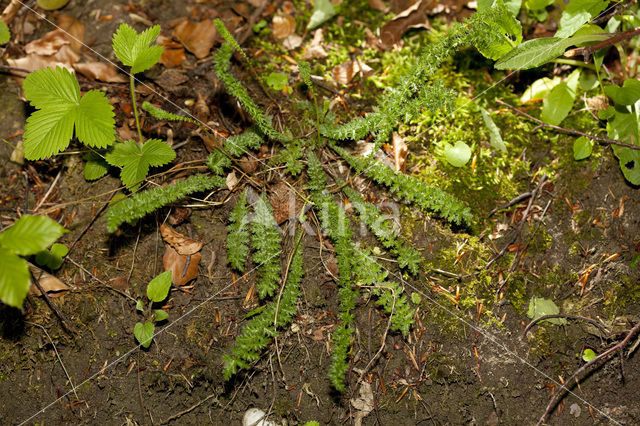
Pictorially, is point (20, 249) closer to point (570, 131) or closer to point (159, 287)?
point (159, 287)

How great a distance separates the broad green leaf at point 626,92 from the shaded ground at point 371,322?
1.18 feet

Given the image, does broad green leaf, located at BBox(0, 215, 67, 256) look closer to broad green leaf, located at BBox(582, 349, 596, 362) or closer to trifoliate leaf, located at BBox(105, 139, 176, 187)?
trifoliate leaf, located at BBox(105, 139, 176, 187)

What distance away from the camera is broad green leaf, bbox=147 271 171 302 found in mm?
2447

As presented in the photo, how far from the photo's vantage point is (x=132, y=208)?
7.39 ft

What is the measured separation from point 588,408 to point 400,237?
149 centimetres

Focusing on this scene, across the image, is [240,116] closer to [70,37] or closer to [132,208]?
[132,208]

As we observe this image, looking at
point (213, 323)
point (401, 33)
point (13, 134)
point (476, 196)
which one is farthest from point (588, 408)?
point (13, 134)

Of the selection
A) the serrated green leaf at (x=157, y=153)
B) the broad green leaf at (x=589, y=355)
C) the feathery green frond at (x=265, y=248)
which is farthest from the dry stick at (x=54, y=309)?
the broad green leaf at (x=589, y=355)

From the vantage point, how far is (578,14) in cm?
253

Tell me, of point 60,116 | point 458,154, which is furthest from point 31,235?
point 458,154

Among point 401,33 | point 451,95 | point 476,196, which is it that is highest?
point 401,33

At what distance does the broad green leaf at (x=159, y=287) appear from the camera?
2.45m

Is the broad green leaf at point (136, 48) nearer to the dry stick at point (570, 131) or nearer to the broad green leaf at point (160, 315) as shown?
the broad green leaf at point (160, 315)

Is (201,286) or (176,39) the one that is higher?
(176,39)
